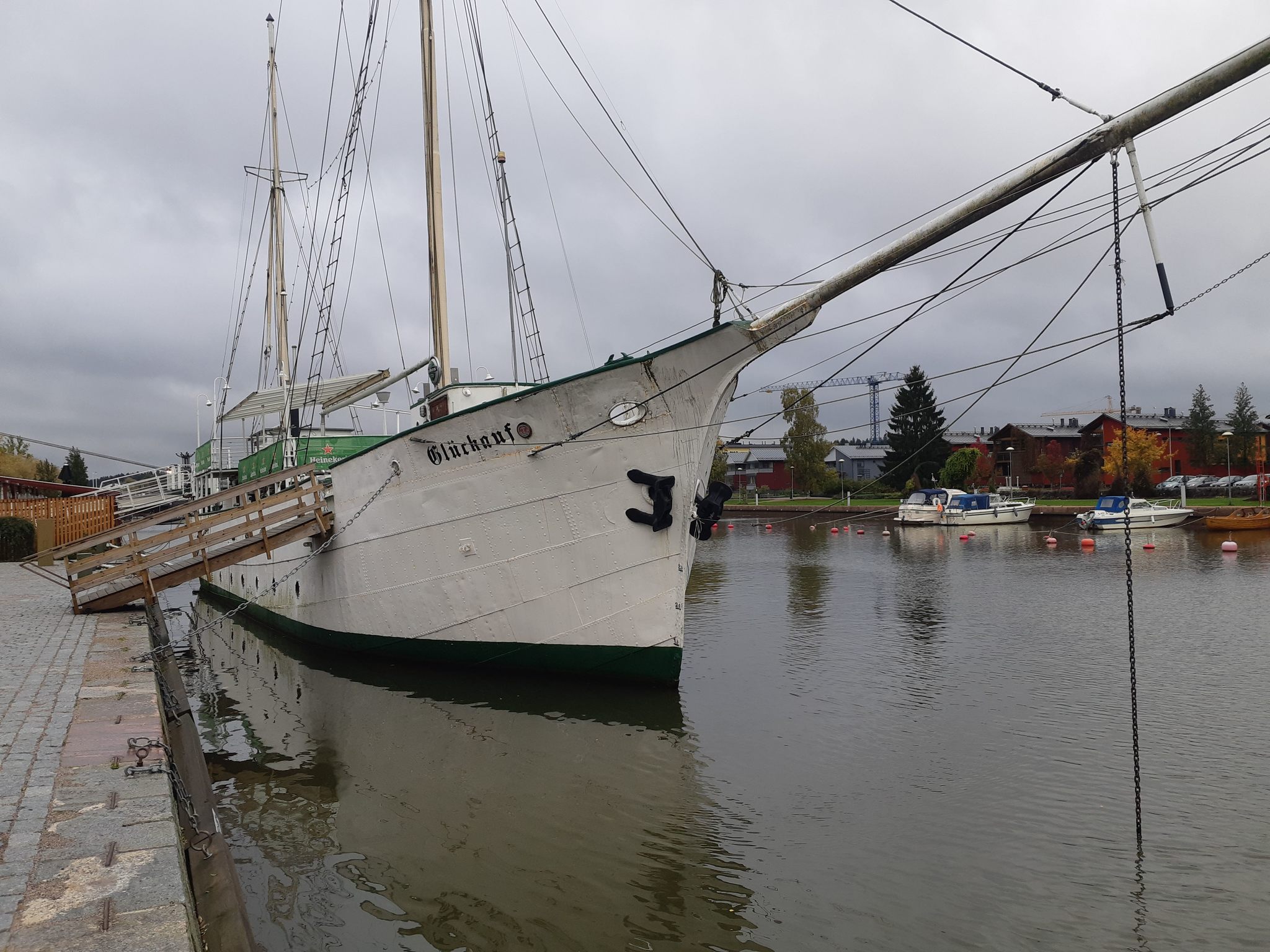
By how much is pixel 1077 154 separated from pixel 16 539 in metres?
25.2

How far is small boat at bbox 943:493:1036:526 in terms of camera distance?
4100 centimetres

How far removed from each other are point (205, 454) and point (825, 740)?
801 inches

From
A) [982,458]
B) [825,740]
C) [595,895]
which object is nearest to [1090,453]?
[982,458]

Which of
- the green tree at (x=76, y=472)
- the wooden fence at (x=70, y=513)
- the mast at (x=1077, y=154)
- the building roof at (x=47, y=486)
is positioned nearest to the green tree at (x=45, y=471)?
the green tree at (x=76, y=472)

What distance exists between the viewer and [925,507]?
141ft

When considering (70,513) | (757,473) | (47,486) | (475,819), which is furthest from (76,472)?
(475,819)

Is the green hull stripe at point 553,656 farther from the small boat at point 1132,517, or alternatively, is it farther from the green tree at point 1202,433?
the green tree at point 1202,433

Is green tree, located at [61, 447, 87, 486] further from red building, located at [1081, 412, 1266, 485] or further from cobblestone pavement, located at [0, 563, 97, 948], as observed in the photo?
red building, located at [1081, 412, 1266, 485]

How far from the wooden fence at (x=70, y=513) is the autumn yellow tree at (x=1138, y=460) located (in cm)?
4906

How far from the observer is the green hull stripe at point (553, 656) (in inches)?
417

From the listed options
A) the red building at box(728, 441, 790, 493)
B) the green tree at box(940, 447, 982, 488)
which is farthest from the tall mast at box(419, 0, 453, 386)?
Result: the red building at box(728, 441, 790, 493)

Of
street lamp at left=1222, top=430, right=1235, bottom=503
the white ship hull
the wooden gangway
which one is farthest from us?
street lamp at left=1222, top=430, right=1235, bottom=503

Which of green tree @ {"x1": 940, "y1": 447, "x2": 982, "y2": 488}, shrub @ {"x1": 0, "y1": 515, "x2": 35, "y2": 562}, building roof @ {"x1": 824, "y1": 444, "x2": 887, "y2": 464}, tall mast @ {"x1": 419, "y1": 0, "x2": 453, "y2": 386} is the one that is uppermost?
tall mast @ {"x1": 419, "y1": 0, "x2": 453, "y2": 386}

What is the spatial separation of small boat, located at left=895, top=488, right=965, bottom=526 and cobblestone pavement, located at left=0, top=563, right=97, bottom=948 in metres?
37.3
